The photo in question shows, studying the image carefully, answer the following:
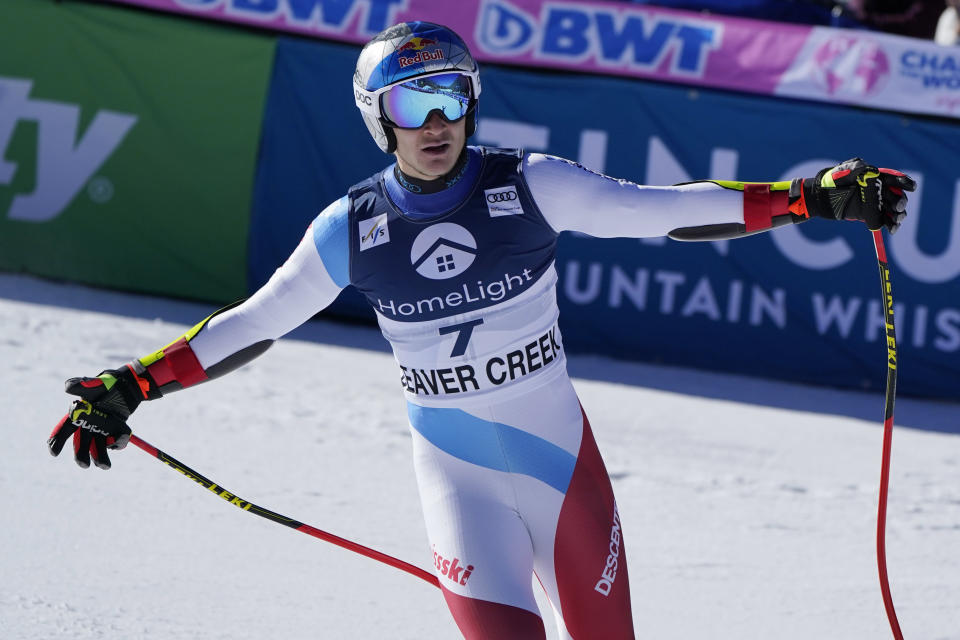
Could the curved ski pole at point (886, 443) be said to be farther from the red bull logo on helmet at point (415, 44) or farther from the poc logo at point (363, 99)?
the poc logo at point (363, 99)

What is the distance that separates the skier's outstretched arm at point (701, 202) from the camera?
3.41 metres

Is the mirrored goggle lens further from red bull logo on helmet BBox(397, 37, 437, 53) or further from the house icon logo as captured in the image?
the house icon logo

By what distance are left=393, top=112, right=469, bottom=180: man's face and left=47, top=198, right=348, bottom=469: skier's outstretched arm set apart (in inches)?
9.9

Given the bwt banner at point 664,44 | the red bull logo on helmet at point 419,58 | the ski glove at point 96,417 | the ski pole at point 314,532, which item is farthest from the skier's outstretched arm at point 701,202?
the bwt banner at point 664,44

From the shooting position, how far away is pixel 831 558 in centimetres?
542

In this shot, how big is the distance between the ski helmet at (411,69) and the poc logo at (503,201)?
204mm

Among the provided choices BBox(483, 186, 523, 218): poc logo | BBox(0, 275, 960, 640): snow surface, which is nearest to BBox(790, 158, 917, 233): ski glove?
BBox(483, 186, 523, 218): poc logo

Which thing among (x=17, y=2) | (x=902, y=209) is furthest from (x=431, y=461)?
(x=17, y=2)

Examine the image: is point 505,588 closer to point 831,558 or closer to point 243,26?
point 831,558

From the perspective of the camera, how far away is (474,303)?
11.0 feet

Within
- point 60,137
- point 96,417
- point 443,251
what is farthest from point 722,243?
point 96,417

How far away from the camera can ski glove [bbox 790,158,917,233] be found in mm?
3371

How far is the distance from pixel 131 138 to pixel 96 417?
6135 mm

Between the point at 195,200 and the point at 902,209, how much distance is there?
6672 mm
